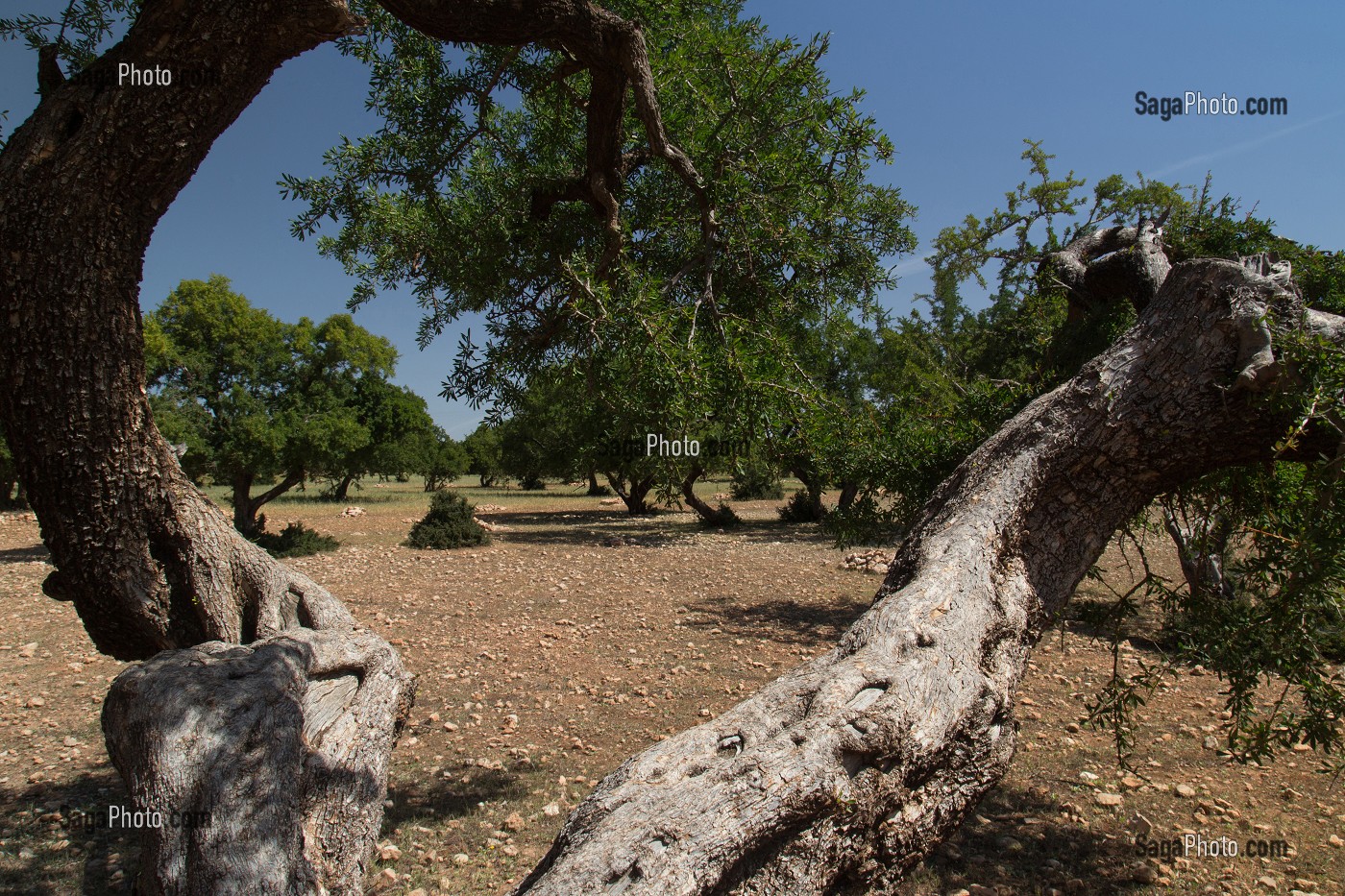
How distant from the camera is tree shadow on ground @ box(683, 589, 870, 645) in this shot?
9.13 metres

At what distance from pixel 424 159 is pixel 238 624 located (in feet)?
8.84

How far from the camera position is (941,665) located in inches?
77.4

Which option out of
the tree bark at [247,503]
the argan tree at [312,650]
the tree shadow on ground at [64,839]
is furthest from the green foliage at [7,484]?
the argan tree at [312,650]

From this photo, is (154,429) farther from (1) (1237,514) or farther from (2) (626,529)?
(2) (626,529)

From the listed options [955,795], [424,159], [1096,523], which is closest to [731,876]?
[955,795]

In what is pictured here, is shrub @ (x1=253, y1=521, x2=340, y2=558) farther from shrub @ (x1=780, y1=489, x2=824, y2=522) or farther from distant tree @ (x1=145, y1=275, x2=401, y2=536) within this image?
shrub @ (x1=780, y1=489, x2=824, y2=522)

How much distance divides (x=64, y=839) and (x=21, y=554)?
15.5 meters

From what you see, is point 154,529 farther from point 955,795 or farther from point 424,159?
point 955,795

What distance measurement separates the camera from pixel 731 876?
1.57 m

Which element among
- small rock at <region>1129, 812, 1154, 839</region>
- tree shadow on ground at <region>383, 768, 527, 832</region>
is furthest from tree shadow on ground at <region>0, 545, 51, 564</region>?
small rock at <region>1129, 812, 1154, 839</region>

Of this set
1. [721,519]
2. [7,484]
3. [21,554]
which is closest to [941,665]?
[21,554]

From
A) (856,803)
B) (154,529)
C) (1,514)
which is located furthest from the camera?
(1,514)

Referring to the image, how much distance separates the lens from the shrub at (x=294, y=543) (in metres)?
15.8

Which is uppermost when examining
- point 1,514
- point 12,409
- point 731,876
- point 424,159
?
point 424,159
